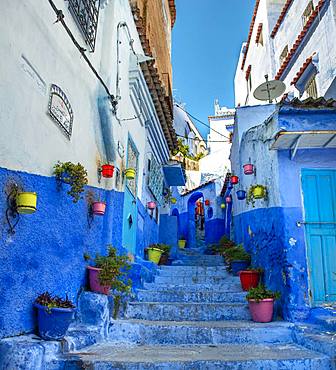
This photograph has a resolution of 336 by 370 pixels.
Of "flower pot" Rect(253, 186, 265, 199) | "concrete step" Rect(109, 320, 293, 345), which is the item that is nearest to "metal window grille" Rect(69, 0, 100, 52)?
"flower pot" Rect(253, 186, 265, 199)

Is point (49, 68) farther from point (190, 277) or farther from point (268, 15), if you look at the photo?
point (268, 15)

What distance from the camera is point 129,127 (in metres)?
8.88

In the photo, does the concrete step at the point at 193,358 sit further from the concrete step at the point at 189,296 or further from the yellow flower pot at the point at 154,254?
the yellow flower pot at the point at 154,254

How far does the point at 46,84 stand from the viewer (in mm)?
4898

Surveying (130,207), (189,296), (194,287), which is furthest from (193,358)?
(130,207)

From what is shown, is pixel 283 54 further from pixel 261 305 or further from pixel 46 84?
pixel 46 84

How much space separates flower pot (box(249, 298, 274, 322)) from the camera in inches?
253

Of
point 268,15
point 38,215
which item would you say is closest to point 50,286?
point 38,215

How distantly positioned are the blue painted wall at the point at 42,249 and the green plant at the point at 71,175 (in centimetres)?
12

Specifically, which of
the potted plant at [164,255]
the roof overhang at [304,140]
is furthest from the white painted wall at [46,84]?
the potted plant at [164,255]

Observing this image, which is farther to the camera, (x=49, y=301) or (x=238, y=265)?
(x=238, y=265)

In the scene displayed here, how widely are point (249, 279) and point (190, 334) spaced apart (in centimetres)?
267

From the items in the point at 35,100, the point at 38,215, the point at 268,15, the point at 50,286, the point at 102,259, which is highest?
the point at 268,15

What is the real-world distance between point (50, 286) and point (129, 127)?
4929mm
